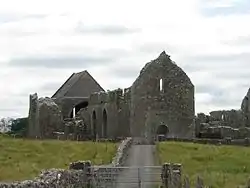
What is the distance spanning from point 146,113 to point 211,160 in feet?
92.3

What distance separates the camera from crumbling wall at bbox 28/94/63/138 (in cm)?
8538

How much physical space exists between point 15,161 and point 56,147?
10.5 m

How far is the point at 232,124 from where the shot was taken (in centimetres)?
8188

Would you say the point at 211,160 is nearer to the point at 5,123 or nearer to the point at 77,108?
the point at 77,108

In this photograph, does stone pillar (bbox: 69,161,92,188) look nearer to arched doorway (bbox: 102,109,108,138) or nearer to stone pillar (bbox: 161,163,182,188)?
stone pillar (bbox: 161,163,182,188)

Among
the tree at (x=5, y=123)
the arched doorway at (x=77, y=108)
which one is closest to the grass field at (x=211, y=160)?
the arched doorway at (x=77, y=108)

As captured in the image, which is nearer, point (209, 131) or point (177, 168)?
point (177, 168)

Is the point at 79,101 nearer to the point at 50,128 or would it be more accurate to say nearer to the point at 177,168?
the point at 50,128

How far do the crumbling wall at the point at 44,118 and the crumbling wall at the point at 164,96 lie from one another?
42.7ft

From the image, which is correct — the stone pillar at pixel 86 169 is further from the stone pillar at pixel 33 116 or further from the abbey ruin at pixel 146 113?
the stone pillar at pixel 33 116

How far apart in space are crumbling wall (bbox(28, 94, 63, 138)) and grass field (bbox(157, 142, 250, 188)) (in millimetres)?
31342

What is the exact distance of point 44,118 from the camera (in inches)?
3396

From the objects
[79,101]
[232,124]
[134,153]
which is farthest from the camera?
[79,101]

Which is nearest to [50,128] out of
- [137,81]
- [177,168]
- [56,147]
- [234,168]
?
[137,81]
